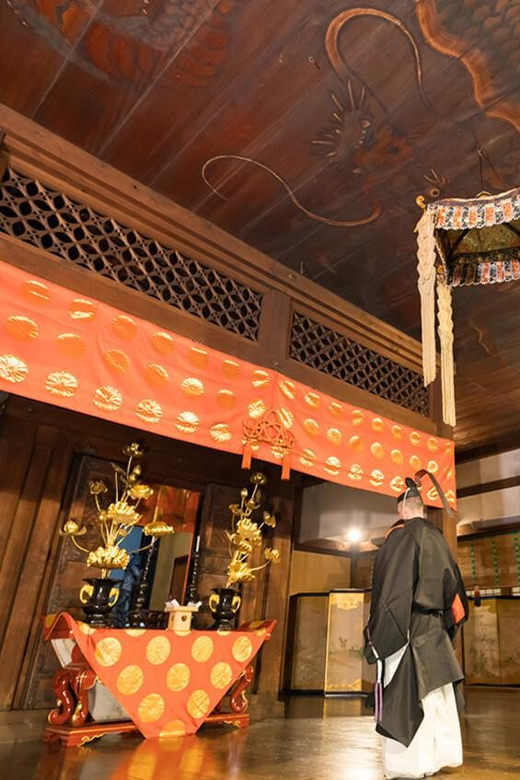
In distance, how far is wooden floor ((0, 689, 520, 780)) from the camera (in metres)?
2.34

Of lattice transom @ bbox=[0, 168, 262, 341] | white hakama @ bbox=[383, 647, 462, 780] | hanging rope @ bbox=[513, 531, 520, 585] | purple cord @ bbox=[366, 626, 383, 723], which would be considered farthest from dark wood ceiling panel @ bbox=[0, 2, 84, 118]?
hanging rope @ bbox=[513, 531, 520, 585]

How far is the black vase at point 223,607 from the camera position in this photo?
402 cm

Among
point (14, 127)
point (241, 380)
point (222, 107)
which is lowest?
point (241, 380)

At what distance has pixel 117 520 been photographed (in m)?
3.67

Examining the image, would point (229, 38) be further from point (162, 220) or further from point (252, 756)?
point (252, 756)

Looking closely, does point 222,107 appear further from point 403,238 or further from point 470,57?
point 403,238

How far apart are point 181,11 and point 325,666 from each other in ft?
22.3

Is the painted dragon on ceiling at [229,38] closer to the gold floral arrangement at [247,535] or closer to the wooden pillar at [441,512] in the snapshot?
the wooden pillar at [441,512]

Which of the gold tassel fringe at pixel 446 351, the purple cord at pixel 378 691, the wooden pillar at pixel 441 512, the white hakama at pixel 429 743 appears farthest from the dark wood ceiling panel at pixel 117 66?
the wooden pillar at pixel 441 512

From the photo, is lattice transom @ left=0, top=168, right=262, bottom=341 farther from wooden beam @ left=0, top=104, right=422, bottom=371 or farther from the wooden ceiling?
the wooden ceiling

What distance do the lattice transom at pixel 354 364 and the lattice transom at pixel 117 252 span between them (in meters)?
0.50

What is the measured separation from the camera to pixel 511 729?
379 cm

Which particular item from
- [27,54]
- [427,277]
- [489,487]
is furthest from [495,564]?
[27,54]

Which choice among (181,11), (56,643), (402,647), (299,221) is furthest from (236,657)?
(181,11)
